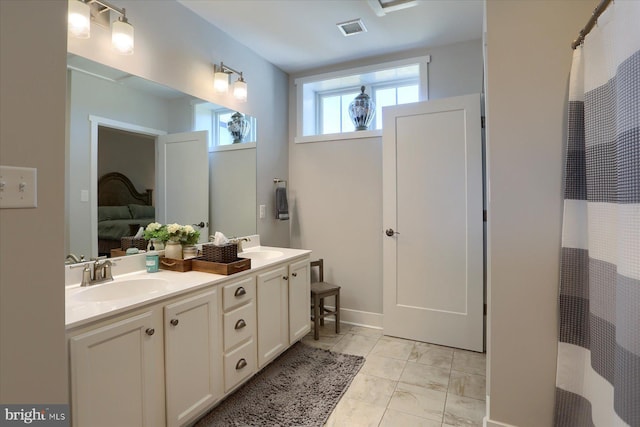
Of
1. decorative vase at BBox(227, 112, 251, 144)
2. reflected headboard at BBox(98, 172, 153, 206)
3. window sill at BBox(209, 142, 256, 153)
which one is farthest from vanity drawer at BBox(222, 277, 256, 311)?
decorative vase at BBox(227, 112, 251, 144)

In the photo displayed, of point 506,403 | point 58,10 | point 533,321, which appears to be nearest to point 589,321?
point 533,321

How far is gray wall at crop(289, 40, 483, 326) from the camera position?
9.95ft

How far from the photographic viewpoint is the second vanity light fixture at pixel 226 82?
2.44 m

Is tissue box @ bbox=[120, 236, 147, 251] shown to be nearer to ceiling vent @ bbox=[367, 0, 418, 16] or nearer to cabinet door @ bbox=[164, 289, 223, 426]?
cabinet door @ bbox=[164, 289, 223, 426]

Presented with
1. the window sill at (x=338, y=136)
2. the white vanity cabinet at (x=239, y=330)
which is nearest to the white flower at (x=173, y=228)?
the white vanity cabinet at (x=239, y=330)

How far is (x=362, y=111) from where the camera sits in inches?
121

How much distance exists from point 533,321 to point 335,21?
2404 millimetres

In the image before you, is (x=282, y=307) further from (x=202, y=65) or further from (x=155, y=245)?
(x=202, y=65)

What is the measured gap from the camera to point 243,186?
9.24ft

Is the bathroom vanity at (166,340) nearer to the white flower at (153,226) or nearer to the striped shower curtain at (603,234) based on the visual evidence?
the white flower at (153,226)

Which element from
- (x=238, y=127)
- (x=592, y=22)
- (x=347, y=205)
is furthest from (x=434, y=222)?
(x=238, y=127)

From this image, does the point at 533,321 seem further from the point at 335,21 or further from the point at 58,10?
the point at 335,21

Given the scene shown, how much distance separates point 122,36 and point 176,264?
1342mm

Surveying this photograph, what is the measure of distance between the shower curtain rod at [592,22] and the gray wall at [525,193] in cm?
8
